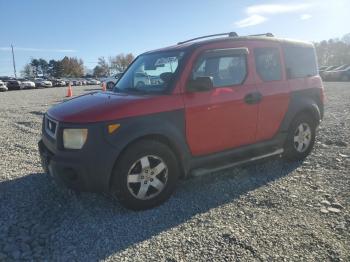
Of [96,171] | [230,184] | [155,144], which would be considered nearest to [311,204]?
[230,184]

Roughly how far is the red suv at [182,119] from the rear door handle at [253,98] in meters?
0.01

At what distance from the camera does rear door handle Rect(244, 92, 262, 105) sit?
→ 15.5ft

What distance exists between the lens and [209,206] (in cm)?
412

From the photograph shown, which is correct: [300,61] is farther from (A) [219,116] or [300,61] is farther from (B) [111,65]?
(B) [111,65]

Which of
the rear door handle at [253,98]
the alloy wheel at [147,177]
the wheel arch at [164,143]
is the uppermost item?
the rear door handle at [253,98]

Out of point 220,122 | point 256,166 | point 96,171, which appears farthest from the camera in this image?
point 256,166

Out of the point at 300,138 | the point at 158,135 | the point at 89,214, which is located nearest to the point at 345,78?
the point at 300,138

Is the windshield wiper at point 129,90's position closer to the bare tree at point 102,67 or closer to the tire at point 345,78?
the tire at point 345,78

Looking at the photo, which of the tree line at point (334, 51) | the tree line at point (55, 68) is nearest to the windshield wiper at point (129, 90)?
the tree line at point (334, 51)

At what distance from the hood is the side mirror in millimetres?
214

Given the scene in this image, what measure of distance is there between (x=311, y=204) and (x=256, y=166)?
1.45m

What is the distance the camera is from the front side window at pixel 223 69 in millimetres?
4461

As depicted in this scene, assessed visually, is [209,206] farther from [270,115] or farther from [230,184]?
[270,115]

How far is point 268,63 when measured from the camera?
202 inches
